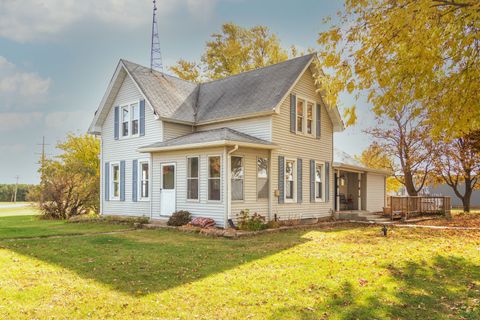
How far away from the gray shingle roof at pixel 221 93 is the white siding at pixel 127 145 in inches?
27.2

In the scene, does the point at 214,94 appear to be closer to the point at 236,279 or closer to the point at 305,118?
Result: the point at 305,118

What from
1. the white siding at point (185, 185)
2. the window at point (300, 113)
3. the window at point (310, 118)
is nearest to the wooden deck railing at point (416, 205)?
the window at point (310, 118)

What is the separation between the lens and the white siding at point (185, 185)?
14266mm

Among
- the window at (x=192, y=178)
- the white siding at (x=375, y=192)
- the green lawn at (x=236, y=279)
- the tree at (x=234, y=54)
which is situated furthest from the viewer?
the tree at (x=234, y=54)

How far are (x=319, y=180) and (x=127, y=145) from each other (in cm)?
970

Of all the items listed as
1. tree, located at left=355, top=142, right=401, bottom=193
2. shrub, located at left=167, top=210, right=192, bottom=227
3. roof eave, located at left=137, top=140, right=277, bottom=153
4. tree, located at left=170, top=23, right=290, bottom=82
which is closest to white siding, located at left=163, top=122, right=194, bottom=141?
roof eave, located at left=137, top=140, right=277, bottom=153

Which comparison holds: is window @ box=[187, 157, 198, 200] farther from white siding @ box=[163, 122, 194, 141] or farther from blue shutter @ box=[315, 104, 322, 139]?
blue shutter @ box=[315, 104, 322, 139]

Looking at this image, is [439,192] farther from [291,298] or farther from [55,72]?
[291,298]

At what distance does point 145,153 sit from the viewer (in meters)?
17.9

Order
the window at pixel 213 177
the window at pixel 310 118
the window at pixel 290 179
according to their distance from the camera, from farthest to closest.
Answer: the window at pixel 310 118
the window at pixel 290 179
the window at pixel 213 177

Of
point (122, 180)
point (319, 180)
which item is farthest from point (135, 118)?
A: point (319, 180)

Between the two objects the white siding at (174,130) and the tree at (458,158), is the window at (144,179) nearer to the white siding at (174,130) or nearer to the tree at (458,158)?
the white siding at (174,130)

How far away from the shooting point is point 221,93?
1973 centimetres

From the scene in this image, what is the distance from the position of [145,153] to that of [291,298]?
43.9ft
